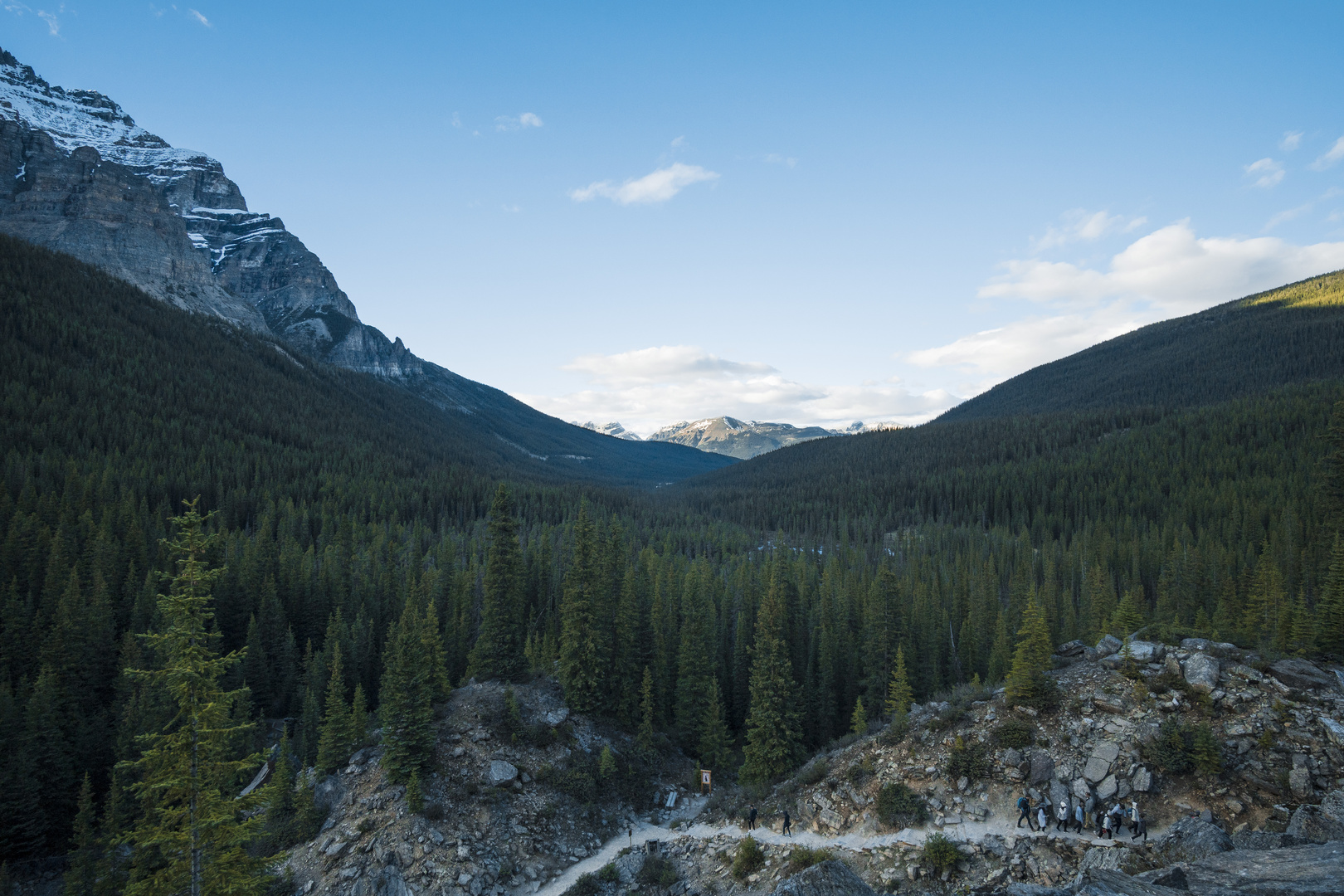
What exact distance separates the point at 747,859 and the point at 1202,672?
23.9 meters

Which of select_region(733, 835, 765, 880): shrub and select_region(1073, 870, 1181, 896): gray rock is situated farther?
select_region(733, 835, 765, 880): shrub

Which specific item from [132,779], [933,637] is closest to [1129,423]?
[933,637]

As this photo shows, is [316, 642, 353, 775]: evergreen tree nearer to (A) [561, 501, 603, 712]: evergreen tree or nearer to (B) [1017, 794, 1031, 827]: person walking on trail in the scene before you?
(A) [561, 501, 603, 712]: evergreen tree

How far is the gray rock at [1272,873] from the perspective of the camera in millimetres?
13789

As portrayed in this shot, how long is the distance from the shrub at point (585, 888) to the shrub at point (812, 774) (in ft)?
A: 41.4

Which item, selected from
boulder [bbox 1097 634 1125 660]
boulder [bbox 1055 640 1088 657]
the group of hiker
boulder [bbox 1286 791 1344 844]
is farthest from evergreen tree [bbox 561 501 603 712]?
boulder [bbox 1286 791 1344 844]

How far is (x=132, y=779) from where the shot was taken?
42906mm

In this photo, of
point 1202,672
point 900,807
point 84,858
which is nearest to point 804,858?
point 900,807

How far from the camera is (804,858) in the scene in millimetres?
27047

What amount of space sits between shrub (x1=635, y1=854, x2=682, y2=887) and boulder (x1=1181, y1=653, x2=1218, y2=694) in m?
23.0

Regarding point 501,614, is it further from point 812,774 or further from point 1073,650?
point 1073,650

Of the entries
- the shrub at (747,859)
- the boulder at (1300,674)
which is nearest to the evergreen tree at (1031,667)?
the boulder at (1300,674)

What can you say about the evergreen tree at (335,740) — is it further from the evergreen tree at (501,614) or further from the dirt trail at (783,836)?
the dirt trail at (783,836)

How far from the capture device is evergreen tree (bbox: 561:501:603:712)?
46250mm
